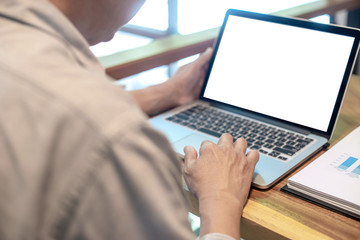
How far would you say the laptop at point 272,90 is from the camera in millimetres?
986

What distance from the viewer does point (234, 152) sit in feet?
2.81

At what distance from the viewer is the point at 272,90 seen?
1.09 meters

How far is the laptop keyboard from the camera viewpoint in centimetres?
95

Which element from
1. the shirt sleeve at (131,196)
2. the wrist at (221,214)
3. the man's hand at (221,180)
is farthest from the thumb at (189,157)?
the shirt sleeve at (131,196)

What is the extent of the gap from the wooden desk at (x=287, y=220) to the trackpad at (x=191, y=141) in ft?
0.58

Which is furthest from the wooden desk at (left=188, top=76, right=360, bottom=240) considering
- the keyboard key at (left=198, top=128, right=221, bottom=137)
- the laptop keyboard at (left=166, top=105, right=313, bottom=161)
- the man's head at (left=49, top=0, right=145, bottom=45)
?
the man's head at (left=49, top=0, right=145, bottom=45)

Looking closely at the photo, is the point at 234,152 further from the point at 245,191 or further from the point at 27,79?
the point at 27,79

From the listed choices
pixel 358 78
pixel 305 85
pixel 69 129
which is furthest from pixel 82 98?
pixel 358 78

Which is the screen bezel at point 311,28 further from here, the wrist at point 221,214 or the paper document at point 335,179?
the wrist at point 221,214

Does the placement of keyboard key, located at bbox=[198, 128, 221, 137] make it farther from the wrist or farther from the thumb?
the wrist

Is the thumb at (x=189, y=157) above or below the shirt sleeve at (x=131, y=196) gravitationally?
below

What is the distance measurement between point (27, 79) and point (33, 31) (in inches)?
3.7

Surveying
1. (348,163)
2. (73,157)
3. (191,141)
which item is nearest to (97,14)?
(73,157)

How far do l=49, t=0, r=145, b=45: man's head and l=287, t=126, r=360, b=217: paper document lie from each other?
429 millimetres
